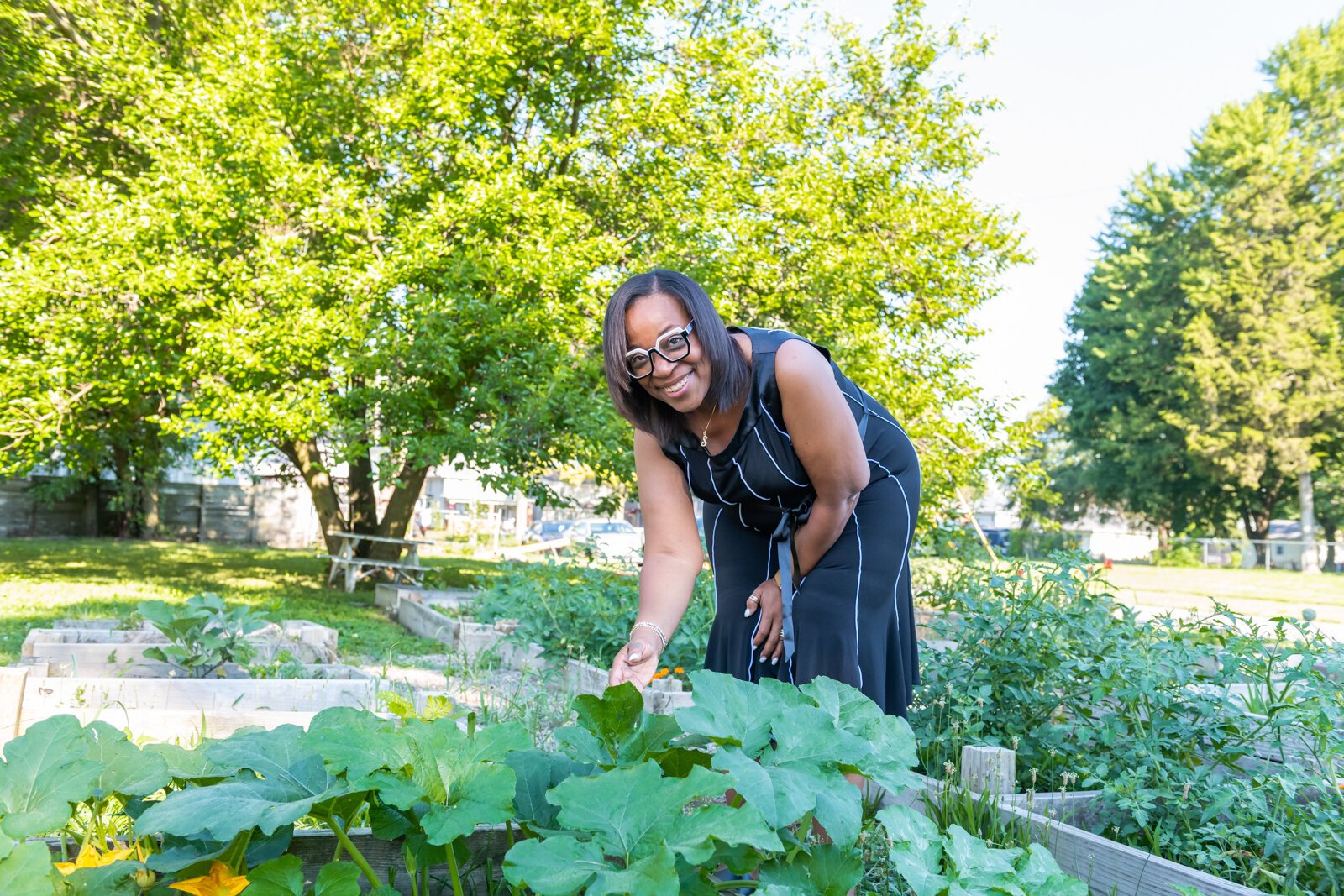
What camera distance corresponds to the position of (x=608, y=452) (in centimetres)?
897

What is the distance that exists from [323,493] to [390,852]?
11.1 metres

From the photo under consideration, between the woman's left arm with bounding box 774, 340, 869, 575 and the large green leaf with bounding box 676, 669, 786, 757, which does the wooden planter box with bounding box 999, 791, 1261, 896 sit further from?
the large green leaf with bounding box 676, 669, 786, 757

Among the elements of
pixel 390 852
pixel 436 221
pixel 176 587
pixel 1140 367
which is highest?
pixel 1140 367

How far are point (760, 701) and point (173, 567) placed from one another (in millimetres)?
14127

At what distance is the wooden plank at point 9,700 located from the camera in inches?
103

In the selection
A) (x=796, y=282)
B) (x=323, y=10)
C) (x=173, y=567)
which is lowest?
(x=173, y=567)

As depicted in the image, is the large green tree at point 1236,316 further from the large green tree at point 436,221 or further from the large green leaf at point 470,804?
the large green leaf at point 470,804

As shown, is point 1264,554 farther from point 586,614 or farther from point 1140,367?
point 586,614

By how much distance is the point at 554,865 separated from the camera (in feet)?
3.38

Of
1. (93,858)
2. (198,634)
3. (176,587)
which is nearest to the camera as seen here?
(93,858)

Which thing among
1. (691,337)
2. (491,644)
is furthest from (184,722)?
(491,644)

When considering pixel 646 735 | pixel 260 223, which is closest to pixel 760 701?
pixel 646 735

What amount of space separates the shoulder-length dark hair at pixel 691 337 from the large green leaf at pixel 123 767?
1.09 meters

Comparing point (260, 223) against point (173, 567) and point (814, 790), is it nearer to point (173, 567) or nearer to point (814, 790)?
point (173, 567)
